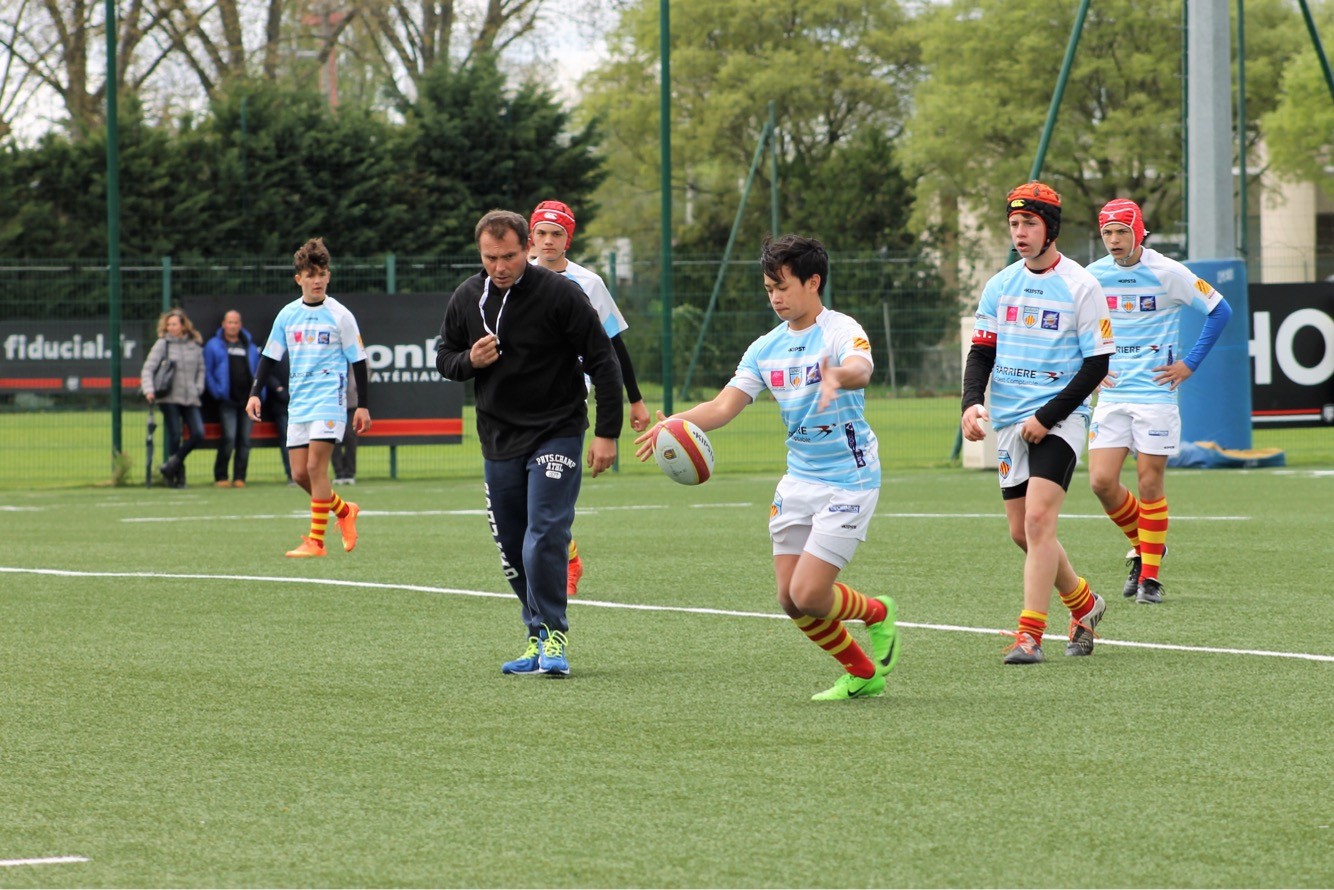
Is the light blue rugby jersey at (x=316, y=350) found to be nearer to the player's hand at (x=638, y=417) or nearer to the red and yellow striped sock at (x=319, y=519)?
the red and yellow striped sock at (x=319, y=519)

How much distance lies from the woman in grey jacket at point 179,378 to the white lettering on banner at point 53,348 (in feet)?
3.94

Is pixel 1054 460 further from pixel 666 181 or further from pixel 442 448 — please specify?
pixel 442 448

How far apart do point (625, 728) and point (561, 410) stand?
1.77 m

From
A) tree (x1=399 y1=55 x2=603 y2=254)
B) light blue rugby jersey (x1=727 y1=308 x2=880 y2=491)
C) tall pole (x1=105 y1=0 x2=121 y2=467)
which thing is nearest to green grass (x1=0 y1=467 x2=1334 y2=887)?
light blue rugby jersey (x1=727 y1=308 x2=880 y2=491)

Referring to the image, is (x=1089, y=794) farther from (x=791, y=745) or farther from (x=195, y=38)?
(x=195, y=38)

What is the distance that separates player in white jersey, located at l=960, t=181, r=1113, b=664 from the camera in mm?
7922

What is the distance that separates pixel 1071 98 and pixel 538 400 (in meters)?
51.3

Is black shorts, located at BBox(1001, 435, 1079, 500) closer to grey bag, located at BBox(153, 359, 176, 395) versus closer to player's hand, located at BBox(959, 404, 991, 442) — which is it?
player's hand, located at BBox(959, 404, 991, 442)

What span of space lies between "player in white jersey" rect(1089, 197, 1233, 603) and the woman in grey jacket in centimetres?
1233

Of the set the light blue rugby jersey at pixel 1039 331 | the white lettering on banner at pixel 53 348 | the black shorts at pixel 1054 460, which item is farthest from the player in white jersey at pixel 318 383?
the white lettering on banner at pixel 53 348

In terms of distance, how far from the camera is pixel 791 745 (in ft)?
20.3

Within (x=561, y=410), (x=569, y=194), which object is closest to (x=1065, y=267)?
(x=561, y=410)

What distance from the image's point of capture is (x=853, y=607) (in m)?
7.17

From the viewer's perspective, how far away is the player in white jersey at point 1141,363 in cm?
1014
